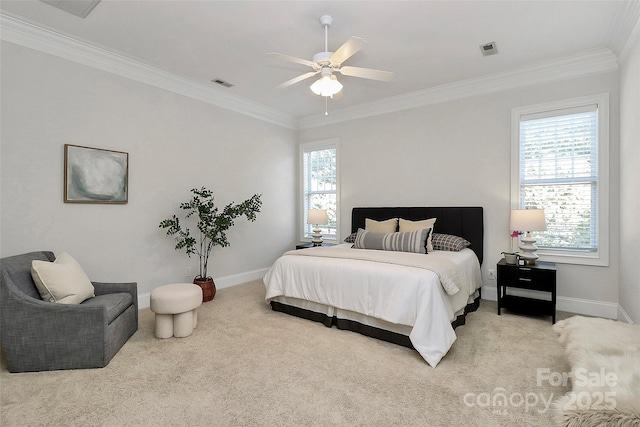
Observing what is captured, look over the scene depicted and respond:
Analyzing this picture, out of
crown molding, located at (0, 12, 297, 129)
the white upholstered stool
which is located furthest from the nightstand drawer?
crown molding, located at (0, 12, 297, 129)

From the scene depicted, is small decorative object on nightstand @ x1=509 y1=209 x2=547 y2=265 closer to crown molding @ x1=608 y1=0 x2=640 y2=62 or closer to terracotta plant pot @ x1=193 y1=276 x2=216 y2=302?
crown molding @ x1=608 y1=0 x2=640 y2=62

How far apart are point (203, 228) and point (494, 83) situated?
4196 millimetres

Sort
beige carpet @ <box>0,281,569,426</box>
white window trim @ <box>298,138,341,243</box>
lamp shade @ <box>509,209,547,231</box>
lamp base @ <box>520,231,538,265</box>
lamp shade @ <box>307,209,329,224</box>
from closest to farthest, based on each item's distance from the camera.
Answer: beige carpet @ <box>0,281,569,426</box>, lamp shade @ <box>509,209,547,231</box>, lamp base @ <box>520,231,538,265</box>, lamp shade @ <box>307,209,329,224</box>, white window trim @ <box>298,138,341,243</box>

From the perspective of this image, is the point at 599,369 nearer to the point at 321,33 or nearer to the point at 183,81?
the point at 321,33

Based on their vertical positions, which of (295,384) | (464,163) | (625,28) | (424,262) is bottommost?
(295,384)

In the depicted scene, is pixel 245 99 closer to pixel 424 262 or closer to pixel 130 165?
pixel 130 165

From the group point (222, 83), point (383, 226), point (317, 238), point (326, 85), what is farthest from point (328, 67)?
point (317, 238)

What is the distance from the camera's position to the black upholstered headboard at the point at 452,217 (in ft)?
13.5

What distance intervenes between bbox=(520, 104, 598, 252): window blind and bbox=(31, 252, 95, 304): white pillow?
4690 millimetres

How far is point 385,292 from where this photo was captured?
2.76 meters

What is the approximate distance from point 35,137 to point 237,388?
9.77 ft

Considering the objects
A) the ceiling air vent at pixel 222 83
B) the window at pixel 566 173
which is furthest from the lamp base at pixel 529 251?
the ceiling air vent at pixel 222 83

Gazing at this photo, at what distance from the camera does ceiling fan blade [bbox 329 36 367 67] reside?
2.34 meters

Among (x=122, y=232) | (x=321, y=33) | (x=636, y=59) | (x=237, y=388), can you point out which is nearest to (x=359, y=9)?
(x=321, y=33)
